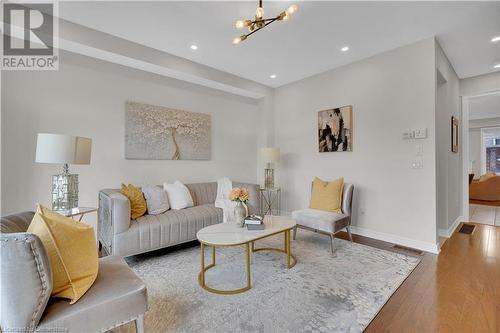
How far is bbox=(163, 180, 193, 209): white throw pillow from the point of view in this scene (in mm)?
3346

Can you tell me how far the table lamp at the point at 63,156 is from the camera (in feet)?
6.98

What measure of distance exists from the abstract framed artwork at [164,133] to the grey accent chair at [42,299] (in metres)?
2.24

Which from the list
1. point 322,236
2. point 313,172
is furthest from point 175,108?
point 322,236

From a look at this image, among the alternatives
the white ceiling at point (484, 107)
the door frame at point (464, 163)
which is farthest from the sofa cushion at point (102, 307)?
the white ceiling at point (484, 107)

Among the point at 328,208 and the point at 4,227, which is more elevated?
the point at 4,227

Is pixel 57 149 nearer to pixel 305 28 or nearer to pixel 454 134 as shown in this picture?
A: pixel 305 28

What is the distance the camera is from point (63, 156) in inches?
85.0

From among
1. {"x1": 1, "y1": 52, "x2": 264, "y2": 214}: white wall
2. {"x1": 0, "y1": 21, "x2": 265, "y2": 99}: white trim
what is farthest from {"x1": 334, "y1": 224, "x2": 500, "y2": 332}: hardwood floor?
{"x1": 0, "y1": 21, "x2": 265, "y2": 99}: white trim

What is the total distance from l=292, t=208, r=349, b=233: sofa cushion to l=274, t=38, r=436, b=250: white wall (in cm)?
76

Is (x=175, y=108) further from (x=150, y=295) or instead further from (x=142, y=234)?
(x=150, y=295)

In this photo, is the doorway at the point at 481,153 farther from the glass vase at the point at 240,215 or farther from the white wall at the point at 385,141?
the glass vase at the point at 240,215

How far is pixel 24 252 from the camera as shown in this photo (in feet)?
3.42

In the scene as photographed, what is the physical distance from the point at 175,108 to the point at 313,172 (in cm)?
272

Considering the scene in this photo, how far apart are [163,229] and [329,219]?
2.11 m
